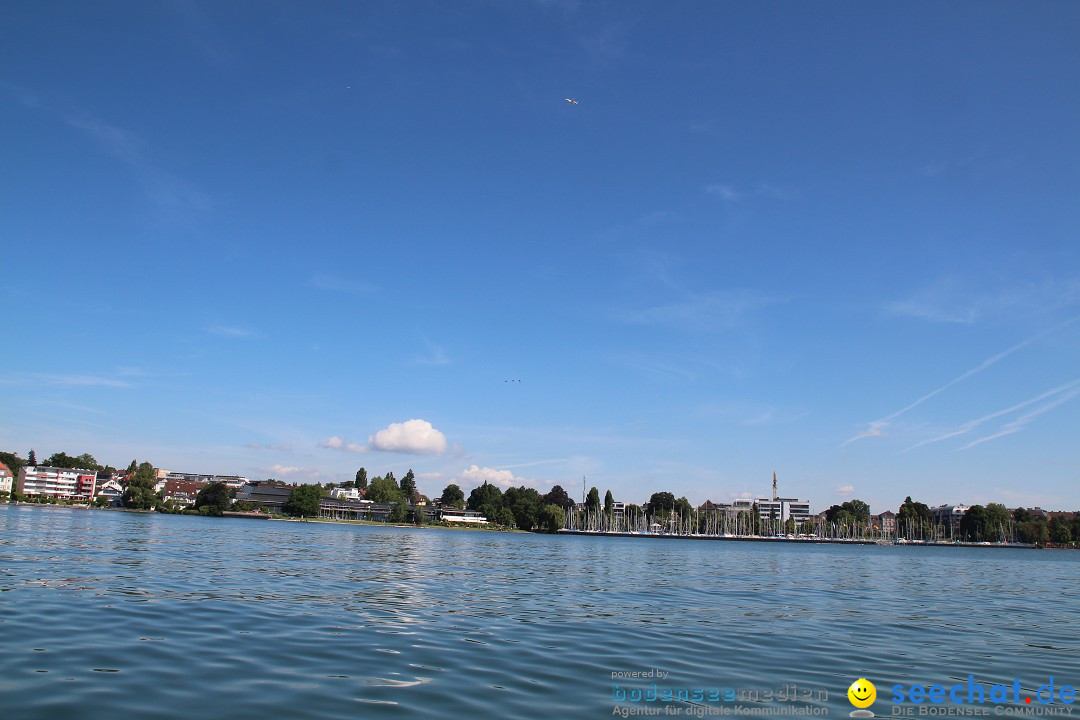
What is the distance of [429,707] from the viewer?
466 inches

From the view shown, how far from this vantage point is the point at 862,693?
14344 mm

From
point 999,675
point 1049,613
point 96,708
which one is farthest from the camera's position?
point 1049,613

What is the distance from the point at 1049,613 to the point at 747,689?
2756 cm

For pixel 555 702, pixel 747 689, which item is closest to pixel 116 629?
pixel 555 702

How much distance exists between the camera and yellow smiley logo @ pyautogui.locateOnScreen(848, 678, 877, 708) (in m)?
13.7

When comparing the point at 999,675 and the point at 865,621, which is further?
the point at 865,621

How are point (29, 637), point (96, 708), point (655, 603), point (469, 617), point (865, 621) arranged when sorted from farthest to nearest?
point (655, 603) < point (865, 621) < point (469, 617) < point (29, 637) < point (96, 708)

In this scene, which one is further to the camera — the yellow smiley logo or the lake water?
the yellow smiley logo

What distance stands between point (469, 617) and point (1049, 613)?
92.4ft

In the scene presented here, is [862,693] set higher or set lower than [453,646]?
higher

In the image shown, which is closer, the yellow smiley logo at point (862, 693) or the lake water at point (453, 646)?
the lake water at point (453, 646)

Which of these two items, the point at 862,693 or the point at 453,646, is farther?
the point at 453,646

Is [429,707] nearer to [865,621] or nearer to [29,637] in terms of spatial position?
[29,637]

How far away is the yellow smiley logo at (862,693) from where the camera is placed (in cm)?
1370
